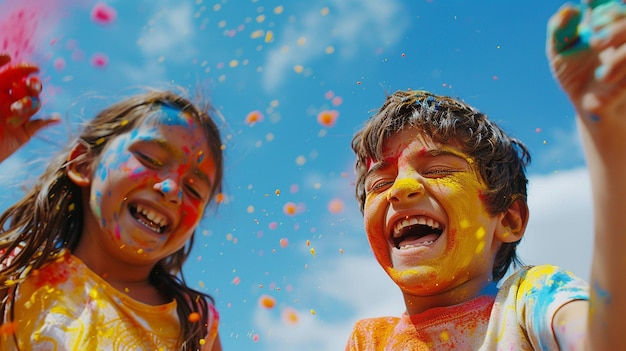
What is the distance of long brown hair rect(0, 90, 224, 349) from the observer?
11.2 feet

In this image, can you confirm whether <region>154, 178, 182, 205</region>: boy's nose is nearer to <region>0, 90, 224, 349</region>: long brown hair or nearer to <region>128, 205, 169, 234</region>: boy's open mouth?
<region>128, 205, 169, 234</region>: boy's open mouth

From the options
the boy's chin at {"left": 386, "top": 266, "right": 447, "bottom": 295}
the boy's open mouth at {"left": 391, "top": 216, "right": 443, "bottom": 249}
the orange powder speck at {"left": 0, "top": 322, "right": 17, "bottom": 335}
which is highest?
the boy's open mouth at {"left": 391, "top": 216, "right": 443, "bottom": 249}

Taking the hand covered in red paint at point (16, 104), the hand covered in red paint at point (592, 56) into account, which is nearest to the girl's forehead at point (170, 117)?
the hand covered in red paint at point (16, 104)

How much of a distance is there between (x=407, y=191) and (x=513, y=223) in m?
0.55

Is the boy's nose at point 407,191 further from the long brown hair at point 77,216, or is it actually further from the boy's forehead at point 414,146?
the long brown hair at point 77,216

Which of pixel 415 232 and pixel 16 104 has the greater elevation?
pixel 16 104

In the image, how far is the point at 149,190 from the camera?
3391 mm

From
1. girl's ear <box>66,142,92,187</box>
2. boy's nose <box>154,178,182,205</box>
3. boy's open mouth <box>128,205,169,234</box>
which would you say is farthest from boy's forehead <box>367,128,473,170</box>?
girl's ear <box>66,142,92,187</box>

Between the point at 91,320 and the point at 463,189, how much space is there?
1.85 meters

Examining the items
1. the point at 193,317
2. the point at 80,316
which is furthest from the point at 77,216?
the point at 193,317

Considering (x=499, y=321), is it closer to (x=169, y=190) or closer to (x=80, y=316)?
(x=169, y=190)

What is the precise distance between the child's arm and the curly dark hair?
1.02 m

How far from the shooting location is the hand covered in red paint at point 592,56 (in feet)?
5.04

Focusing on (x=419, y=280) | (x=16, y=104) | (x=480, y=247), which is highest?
(x=16, y=104)
